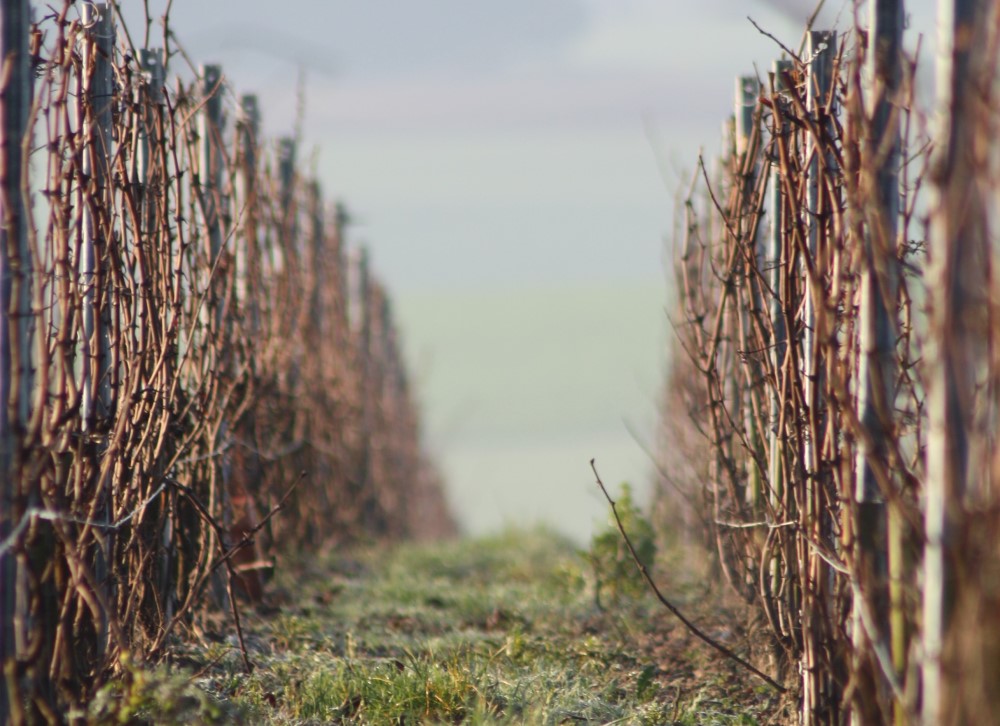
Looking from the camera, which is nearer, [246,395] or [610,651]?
[610,651]

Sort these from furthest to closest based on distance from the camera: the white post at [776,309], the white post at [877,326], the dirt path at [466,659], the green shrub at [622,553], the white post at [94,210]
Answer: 1. the green shrub at [622,553]
2. the white post at [776,309]
3. the dirt path at [466,659]
4. the white post at [94,210]
5. the white post at [877,326]

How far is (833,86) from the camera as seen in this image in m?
2.76

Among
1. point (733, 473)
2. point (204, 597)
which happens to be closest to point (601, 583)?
point (733, 473)

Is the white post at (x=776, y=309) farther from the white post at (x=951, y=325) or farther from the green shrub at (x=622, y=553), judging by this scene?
the green shrub at (x=622, y=553)

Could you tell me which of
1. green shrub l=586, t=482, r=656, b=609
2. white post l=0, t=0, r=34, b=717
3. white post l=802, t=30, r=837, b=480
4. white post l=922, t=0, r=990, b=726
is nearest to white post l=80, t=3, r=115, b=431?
white post l=0, t=0, r=34, b=717

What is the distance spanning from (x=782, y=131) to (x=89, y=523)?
6.50ft

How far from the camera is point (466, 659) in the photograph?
12.2ft

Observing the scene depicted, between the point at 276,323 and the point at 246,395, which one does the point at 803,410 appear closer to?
the point at 246,395

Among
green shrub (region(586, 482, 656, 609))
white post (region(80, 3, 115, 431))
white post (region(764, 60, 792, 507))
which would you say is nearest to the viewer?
white post (region(80, 3, 115, 431))

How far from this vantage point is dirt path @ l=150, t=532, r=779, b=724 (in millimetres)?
3260

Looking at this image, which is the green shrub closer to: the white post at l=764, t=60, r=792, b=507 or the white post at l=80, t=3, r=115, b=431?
the white post at l=764, t=60, r=792, b=507

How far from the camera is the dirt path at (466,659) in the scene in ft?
10.7

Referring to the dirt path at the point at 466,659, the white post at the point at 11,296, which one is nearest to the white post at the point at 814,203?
the dirt path at the point at 466,659

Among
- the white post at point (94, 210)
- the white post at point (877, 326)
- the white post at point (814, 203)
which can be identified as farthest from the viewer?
the white post at point (94, 210)
